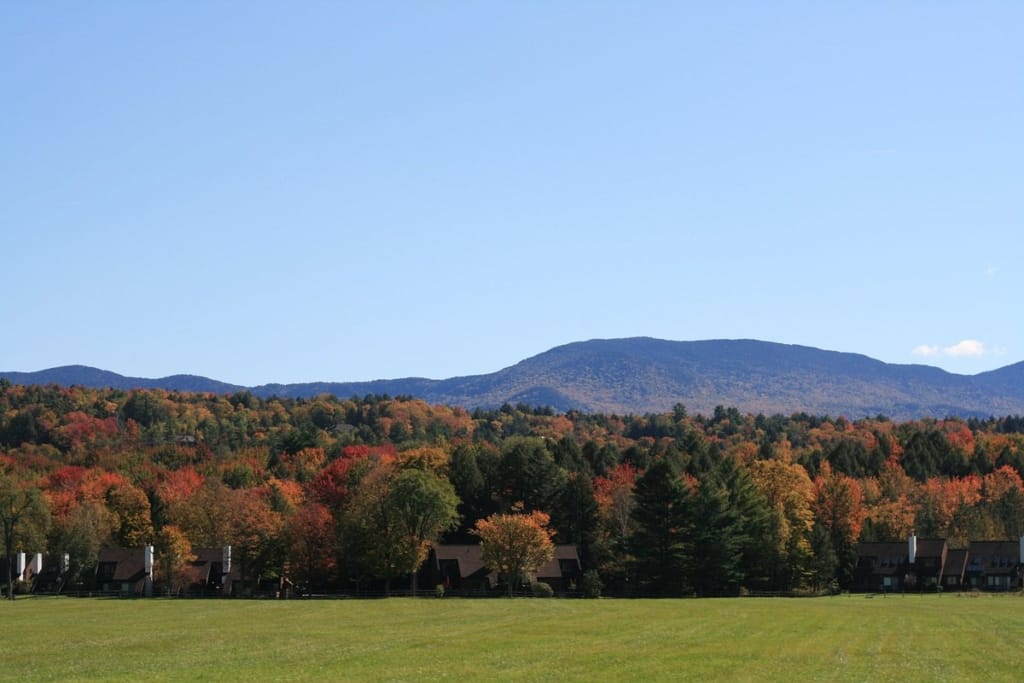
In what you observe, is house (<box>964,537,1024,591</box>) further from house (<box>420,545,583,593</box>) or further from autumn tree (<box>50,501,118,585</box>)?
autumn tree (<box>50,501,118,585</box>)

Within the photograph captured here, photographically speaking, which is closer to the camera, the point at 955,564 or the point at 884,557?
the point at 955,564

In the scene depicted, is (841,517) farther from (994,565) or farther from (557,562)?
(557,562)

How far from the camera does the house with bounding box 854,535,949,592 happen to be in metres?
127

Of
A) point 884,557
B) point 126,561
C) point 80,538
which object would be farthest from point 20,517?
point 884,557

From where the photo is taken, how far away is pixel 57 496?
15175 centimetres

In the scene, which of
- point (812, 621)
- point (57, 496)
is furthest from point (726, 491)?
point (57, 496)

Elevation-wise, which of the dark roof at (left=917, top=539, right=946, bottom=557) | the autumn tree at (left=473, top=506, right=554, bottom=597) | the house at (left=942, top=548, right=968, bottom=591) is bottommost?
the house at (left=942, top=548, right=968, bottom=591)

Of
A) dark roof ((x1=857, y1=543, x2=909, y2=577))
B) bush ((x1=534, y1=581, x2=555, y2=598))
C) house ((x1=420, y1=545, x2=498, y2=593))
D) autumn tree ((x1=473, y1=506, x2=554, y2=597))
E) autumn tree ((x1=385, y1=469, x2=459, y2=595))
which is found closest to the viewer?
bush ((x1=534, y1=581, x2=555, y2=598))

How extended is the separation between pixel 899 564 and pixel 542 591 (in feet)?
132

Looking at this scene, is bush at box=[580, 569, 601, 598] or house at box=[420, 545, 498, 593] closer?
bush at box=[580, 569, 601, 598]

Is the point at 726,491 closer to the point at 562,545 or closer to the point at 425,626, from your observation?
the point at 562,545

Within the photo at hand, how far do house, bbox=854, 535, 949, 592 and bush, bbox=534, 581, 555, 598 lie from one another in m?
34.8

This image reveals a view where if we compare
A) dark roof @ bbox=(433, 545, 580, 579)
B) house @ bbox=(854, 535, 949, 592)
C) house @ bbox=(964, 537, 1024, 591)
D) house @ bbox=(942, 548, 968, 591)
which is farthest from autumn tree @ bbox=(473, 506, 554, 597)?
house @ bbox=(964, 537, 1024, 591)

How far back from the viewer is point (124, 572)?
129 meters
